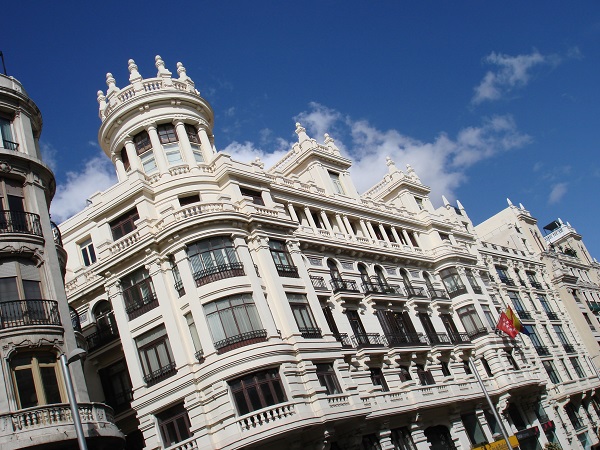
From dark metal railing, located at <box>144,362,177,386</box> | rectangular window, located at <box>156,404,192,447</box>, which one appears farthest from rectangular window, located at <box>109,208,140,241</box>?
rectangular window, located at <box>156,404,192,447</box>

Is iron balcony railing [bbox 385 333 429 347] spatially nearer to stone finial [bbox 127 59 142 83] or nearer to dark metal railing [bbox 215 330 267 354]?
dark metal railing [bbox 215 330 267 354]

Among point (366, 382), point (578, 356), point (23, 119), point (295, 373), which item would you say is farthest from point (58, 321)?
point (578, 356)

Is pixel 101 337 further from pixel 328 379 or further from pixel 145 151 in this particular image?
pixel 328 379

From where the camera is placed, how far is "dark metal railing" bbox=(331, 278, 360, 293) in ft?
133

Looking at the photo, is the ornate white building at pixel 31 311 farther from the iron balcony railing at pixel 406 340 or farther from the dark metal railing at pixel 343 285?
the iron balcony railing at pixel 406 340

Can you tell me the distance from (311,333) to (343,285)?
7.29 meters

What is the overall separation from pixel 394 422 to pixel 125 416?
15932 millimetres

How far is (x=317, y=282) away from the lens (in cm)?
3959

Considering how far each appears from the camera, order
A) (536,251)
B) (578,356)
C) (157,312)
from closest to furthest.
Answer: (157,312) → (578,356) → (536,251)

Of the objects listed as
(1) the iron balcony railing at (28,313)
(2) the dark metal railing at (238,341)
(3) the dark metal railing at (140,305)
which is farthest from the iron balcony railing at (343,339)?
(1) the iron balcony railing at (28,313)

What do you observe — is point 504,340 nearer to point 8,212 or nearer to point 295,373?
point 295,373

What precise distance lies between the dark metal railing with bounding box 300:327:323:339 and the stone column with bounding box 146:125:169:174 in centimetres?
1340

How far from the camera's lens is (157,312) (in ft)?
111

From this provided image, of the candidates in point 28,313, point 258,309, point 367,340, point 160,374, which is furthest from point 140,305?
point 367,340
